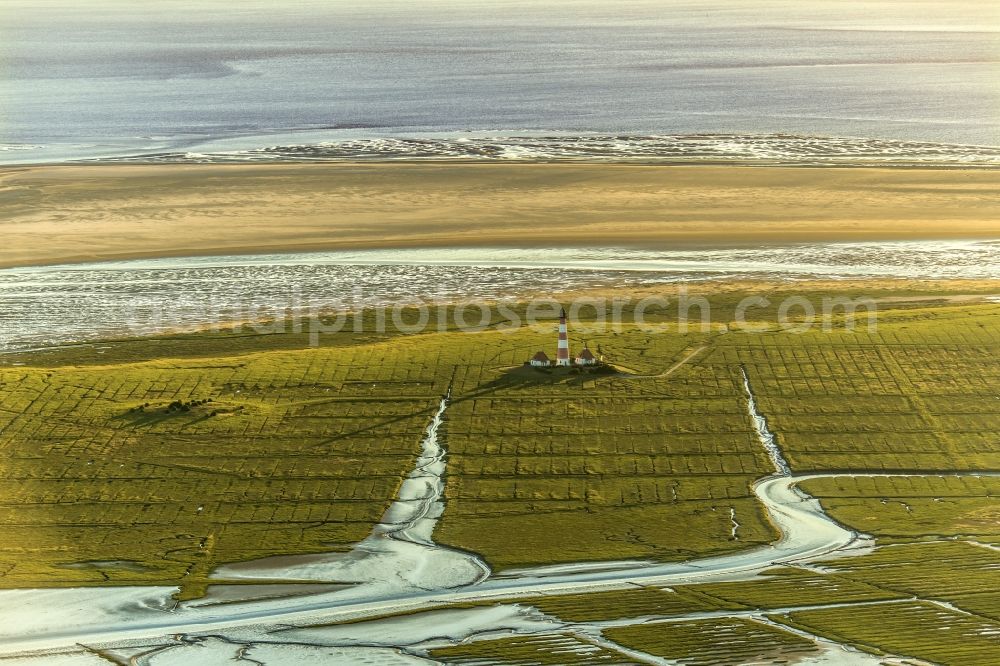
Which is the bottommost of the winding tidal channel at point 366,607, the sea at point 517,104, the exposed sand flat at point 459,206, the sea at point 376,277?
the winding tidal channel at point 366,607

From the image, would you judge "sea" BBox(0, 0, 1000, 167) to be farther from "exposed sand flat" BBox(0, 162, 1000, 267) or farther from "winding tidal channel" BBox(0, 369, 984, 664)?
"winding tidal channel" BBox(0, 369, 984, 664)

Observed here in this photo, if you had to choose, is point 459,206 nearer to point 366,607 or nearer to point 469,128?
point 469,128

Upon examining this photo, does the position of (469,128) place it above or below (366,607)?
above

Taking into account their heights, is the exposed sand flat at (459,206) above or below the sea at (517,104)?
below

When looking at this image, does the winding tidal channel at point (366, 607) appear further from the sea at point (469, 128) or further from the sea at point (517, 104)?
the sea at point (517, 104)

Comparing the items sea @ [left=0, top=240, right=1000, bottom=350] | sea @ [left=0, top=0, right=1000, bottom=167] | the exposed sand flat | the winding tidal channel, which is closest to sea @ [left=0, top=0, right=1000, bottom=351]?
sea @ [left=0, top=240, right=1000, bottom=350]

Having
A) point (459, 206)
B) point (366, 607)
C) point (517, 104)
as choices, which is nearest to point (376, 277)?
point (459, 206)

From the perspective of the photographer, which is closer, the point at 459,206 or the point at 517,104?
the point at 459,206

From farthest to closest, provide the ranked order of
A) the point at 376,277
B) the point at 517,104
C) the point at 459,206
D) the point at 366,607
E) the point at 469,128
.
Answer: the point at 517,104 → the point at 469,128 → the point at 459,206 → the point at 376,277 → the point at 366,607

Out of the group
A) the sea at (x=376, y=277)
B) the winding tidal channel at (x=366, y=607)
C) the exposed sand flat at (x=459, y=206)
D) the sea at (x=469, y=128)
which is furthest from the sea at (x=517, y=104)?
the winding tidal channel at (x=366, y=607)

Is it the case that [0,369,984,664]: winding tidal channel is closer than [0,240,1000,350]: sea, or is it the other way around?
[0,369,984,664]: winding tidal channel
